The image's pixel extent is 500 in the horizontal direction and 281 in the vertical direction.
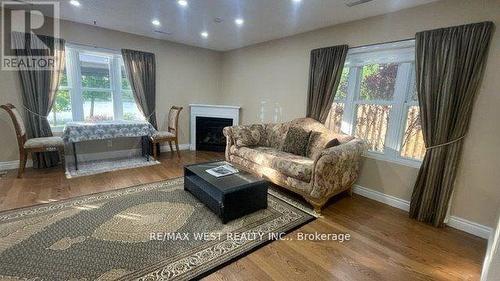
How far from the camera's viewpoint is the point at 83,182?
3.19m

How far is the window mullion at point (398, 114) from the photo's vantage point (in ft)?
9.12

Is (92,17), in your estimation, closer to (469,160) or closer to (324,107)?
(324,107)

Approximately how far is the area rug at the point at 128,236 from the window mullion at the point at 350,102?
1.54m

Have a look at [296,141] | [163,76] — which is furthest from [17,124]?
[296,141]

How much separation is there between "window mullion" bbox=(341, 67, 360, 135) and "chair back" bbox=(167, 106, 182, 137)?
9.96 ft

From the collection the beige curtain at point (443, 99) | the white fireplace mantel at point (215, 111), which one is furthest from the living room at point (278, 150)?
the white fireplace mantel at point (215, 111)

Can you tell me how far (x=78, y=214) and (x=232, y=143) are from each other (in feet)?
7.32

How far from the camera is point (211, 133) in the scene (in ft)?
17.6

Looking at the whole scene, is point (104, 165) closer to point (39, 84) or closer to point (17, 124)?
point (17, 124)

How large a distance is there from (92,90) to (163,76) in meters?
1.32

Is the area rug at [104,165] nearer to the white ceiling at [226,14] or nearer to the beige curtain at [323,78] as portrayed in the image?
the white ceiling at [226,14]

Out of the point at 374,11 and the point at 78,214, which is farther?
the point at 374,11

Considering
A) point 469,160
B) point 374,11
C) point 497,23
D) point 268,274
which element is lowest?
point 268,274

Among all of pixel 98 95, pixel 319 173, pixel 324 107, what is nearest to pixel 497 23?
pixel 324 107
